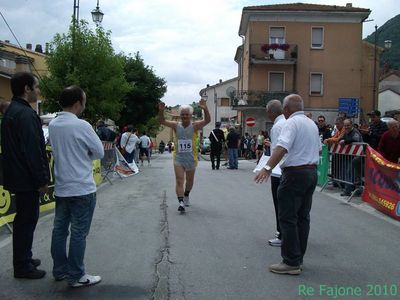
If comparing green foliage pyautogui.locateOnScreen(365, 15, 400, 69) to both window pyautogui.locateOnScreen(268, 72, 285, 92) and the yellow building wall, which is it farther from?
window pyautogui.locateOnScreen(268, 72, 285, 92)

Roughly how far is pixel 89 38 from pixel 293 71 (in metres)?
21.9

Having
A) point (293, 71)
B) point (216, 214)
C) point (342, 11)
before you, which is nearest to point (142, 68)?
point (293, 71)

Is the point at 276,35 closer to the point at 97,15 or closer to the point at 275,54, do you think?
the point at 275,54

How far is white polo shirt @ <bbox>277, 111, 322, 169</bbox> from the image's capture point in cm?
520

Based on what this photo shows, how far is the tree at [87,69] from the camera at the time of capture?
2245 cm

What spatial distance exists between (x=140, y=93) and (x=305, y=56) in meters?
13.7

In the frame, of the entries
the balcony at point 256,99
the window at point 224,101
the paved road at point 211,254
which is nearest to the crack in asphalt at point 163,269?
the paved road at point 211,254

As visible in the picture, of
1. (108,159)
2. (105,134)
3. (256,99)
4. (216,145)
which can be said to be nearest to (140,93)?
(256,99)

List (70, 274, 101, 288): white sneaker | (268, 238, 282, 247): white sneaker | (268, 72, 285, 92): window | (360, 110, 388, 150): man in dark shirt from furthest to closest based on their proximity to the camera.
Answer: (268, 72, 285, 92): window, (360, 110, 388, 150): man in dark shirt, (268, 238, 282, 247): white sneaker, (70, 274, 101, 288): white sneaker

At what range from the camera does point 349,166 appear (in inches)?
450

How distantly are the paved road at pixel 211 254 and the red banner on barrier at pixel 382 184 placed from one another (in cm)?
31

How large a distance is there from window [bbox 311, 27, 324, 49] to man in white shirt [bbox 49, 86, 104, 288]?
3806 cm

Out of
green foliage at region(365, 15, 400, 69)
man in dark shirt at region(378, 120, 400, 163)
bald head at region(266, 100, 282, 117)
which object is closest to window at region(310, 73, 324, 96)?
man in dark shirt at region(378, 120, 400, 163)

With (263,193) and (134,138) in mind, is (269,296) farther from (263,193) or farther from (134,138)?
(134,138)
